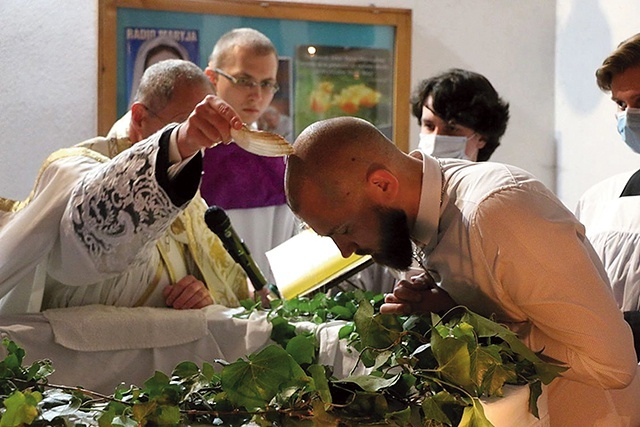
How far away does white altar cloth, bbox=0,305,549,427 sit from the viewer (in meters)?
2.09

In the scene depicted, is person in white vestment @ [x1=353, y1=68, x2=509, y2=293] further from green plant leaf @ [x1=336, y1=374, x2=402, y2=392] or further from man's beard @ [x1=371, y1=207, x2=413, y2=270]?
green plant leaf @ [x1=336, y1=374, x2=402, y2=392]

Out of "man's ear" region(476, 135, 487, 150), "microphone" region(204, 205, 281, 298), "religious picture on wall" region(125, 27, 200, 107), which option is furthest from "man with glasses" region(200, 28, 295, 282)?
"microphone" region(204, 205, 281, 298)

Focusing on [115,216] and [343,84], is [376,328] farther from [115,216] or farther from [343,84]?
[343,84]

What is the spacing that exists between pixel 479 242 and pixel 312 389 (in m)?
0.54

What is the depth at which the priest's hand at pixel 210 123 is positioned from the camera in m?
1.75

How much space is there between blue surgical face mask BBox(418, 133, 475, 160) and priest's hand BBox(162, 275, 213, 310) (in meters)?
1.27

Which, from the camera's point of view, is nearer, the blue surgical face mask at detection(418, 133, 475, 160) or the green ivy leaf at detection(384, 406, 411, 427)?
the green ivy leaf at detection(384, 406, 411, 427)

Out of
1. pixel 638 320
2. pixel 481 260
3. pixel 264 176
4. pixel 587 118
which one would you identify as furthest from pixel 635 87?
pixel 587 118

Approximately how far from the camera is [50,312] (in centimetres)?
216

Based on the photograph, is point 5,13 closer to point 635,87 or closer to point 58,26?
point 58,26

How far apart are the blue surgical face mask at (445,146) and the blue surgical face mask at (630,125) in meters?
0.62

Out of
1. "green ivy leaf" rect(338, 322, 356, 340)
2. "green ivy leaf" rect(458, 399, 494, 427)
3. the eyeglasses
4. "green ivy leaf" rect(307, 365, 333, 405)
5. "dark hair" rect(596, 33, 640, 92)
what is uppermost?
"dark hair" rect(596, 33, 640, 92)

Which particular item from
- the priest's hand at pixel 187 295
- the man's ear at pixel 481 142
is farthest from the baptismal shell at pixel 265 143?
the man's ear at pixel 481 142

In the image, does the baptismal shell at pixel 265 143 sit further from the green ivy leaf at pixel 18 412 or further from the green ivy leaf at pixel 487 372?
the green ivy leaf at pixel 18 412
